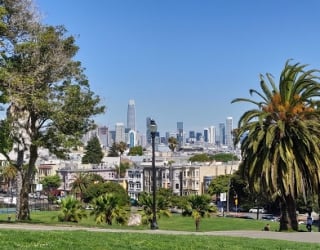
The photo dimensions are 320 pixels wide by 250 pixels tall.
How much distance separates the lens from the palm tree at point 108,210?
37.6 metres

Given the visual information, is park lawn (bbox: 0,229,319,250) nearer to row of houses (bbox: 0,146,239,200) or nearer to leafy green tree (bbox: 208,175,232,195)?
leafy green tree (bbox: 208,175,232,195)

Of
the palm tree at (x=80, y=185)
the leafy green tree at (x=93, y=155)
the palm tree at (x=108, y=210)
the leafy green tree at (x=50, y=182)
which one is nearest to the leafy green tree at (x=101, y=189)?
the palm tree at (x=80, y=185)

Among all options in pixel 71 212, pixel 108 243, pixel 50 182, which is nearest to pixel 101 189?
pixel 50 182

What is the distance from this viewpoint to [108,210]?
37.9 m

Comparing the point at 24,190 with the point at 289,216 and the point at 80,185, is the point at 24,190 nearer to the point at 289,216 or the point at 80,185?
the point at 289,216

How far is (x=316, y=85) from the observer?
2664cm

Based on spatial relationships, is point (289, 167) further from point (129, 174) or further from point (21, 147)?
point (129, 174)

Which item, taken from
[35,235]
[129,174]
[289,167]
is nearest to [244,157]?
[289,167]

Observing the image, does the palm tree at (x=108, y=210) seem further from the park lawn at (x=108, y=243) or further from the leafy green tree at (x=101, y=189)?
the leafy green tree at (x=101, y=189)

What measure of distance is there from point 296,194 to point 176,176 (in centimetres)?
11416

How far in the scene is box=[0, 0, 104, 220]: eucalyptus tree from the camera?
76.3 ft

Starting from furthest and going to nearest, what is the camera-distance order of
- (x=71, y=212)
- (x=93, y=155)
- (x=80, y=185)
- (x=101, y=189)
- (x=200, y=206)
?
(x=93, y=155), (x=80, y=185), (x=101, y=189), (x=200, y=206), (x=71, y=212)

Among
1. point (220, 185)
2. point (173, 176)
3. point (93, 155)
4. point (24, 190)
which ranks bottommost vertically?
point (24, 190)

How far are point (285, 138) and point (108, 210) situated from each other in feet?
51.1
